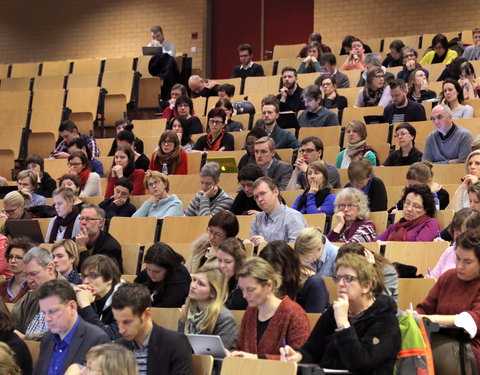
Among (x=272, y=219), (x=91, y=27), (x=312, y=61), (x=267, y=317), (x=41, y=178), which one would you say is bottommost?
(x=267, y=317)

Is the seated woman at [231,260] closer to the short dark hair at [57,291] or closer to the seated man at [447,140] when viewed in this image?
the short dark hair at [57,291]

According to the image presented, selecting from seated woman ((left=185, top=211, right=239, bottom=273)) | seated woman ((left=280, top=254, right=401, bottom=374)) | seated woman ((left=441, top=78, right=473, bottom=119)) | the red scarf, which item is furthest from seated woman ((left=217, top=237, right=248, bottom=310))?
seated woman ((left=441, top=78, right=473, bottom=119))

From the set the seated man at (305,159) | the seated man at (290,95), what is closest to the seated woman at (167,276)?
the seated man at (305,159)

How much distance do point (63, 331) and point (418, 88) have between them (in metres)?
5.47

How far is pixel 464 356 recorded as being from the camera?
3.85m

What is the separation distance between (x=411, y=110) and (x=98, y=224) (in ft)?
10.9

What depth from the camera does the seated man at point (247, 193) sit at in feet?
21.3

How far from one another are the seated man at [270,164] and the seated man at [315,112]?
1404 millimetres

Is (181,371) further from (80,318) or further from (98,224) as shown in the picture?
(98,224)

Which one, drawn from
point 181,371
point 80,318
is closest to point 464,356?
point 181,371

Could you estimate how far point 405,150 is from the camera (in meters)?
7.13

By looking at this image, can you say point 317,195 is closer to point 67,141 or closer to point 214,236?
point 214,236

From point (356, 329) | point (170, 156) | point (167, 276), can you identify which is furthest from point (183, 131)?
point (356, 329)

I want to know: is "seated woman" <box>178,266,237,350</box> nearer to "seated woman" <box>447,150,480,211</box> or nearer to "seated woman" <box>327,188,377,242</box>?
"seated woman" <box>327,188,377,242</box>
